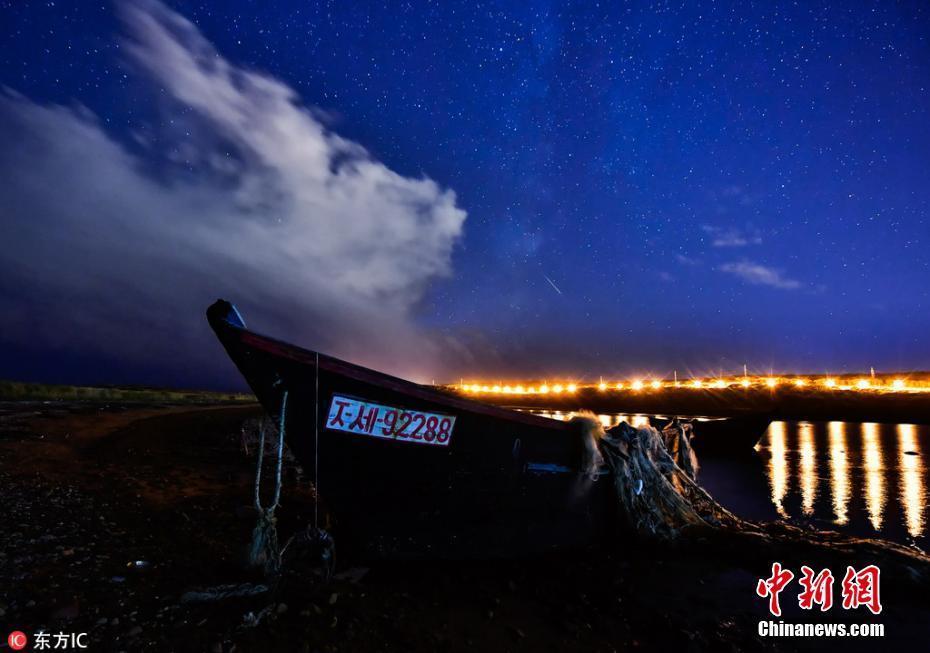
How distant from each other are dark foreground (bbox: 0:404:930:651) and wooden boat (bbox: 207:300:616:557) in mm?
534

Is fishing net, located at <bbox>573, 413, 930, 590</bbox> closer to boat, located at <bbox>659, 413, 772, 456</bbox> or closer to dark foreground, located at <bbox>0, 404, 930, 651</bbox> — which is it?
dark foreground, located at <bbox>0, 404, 930, 651</bbox>

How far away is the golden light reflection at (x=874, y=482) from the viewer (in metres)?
10.7

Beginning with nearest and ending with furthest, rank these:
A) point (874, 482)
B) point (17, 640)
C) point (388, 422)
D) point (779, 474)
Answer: point (17, 640)
point (388, 422)
point (874, 482)
point (779, 474)

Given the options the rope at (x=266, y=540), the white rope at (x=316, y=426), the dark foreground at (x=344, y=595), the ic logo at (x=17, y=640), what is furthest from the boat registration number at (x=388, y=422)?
the ic logo at (x=17, y=640)

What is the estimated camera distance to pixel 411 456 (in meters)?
5.48

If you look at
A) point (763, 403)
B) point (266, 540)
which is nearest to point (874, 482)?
point (266, 540)

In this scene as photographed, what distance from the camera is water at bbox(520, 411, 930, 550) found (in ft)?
33.2

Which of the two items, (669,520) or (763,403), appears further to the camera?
(763,403)

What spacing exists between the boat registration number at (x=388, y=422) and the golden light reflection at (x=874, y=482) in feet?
36.2

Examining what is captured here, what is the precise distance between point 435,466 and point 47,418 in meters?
24.6

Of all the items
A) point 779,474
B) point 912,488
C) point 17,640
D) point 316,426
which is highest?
point 912,488

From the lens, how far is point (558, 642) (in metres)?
4.43

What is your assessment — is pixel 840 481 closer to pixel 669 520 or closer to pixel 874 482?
pixel 874 482

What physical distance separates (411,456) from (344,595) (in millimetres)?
1719
